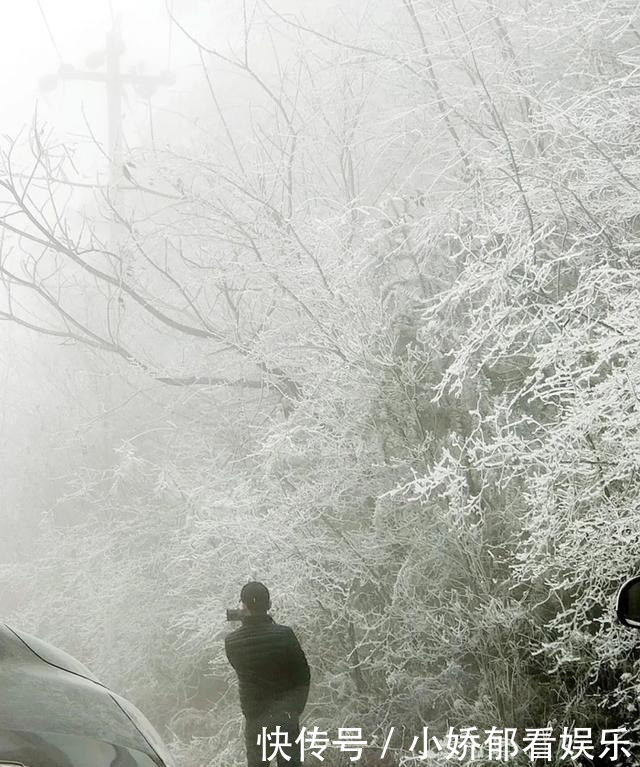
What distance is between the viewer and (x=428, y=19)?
658cm

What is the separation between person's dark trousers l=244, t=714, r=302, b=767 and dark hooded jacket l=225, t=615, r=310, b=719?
0.10 ft

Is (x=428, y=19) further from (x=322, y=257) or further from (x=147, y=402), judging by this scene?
(x=147, y=402)

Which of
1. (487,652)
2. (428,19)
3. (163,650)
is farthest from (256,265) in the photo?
(163,650)

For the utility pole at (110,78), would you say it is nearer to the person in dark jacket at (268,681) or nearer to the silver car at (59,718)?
the person in dark jacket at (268,681)

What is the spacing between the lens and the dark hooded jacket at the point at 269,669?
4.25m

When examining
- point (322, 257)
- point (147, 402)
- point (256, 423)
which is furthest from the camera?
point (147, 402)

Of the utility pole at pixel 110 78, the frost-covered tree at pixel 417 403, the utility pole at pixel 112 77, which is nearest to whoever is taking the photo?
the frost-covered tree at pixel 417 403

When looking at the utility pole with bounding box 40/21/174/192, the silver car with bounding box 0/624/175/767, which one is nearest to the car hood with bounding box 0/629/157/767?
the silver car with bounding box 0/624/175/767

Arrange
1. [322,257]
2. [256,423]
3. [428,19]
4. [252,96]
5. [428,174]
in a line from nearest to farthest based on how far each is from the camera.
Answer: [322,257] → [428,19] → [256,423] → [428,174] → [252,96]

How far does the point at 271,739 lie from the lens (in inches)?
165

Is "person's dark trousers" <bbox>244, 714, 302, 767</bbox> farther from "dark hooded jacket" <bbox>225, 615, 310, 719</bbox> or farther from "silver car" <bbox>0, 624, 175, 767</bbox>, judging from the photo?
"silver car" <bbox>0, 624, 175, 767</bbox>

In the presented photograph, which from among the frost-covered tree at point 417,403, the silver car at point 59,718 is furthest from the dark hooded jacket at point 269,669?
the silver car at point 59,718

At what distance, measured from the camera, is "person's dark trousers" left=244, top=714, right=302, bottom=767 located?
4.16 meters

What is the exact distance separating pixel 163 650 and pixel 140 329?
413 centimetres
